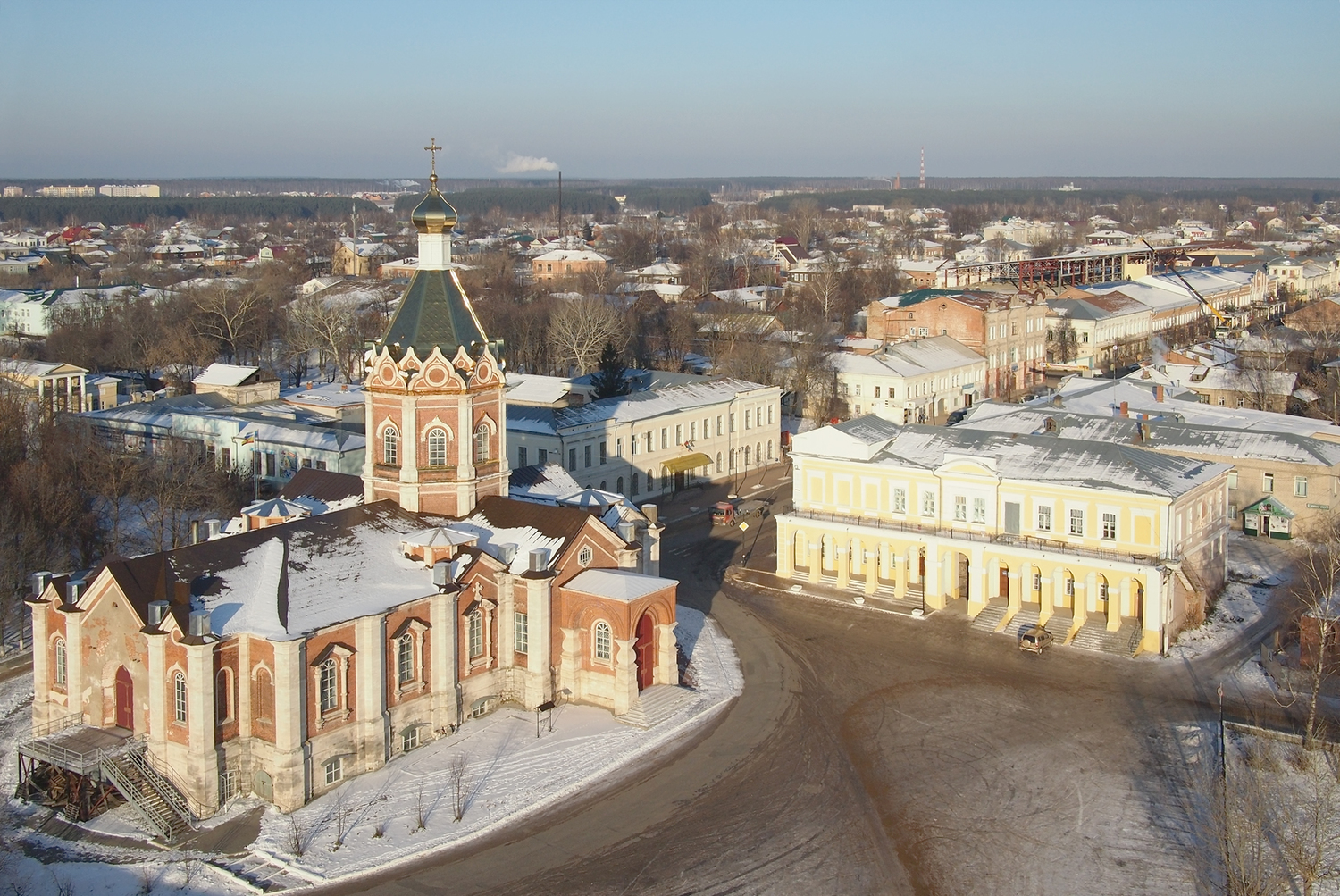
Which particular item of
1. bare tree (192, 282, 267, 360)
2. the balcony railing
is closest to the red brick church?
the balcony railing

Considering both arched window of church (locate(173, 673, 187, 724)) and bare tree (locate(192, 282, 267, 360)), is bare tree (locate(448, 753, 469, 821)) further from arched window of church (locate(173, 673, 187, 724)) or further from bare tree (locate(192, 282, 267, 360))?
bare tree (locate(192, 282, 267, 360))

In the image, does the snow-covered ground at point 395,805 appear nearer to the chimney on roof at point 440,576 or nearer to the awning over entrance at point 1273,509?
the chimney on roof at point 440,576


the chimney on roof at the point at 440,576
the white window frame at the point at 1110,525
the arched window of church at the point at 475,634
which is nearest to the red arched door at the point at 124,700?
the chimney on roof at the point at 440,576

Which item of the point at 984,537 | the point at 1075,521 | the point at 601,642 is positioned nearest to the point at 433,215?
the point at 601,642

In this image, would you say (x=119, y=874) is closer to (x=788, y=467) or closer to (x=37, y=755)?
(x=37, y=755)

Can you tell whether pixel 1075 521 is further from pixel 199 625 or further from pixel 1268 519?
pixel 199 625

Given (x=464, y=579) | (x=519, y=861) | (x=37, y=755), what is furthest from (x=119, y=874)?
(x=464, y=579)
